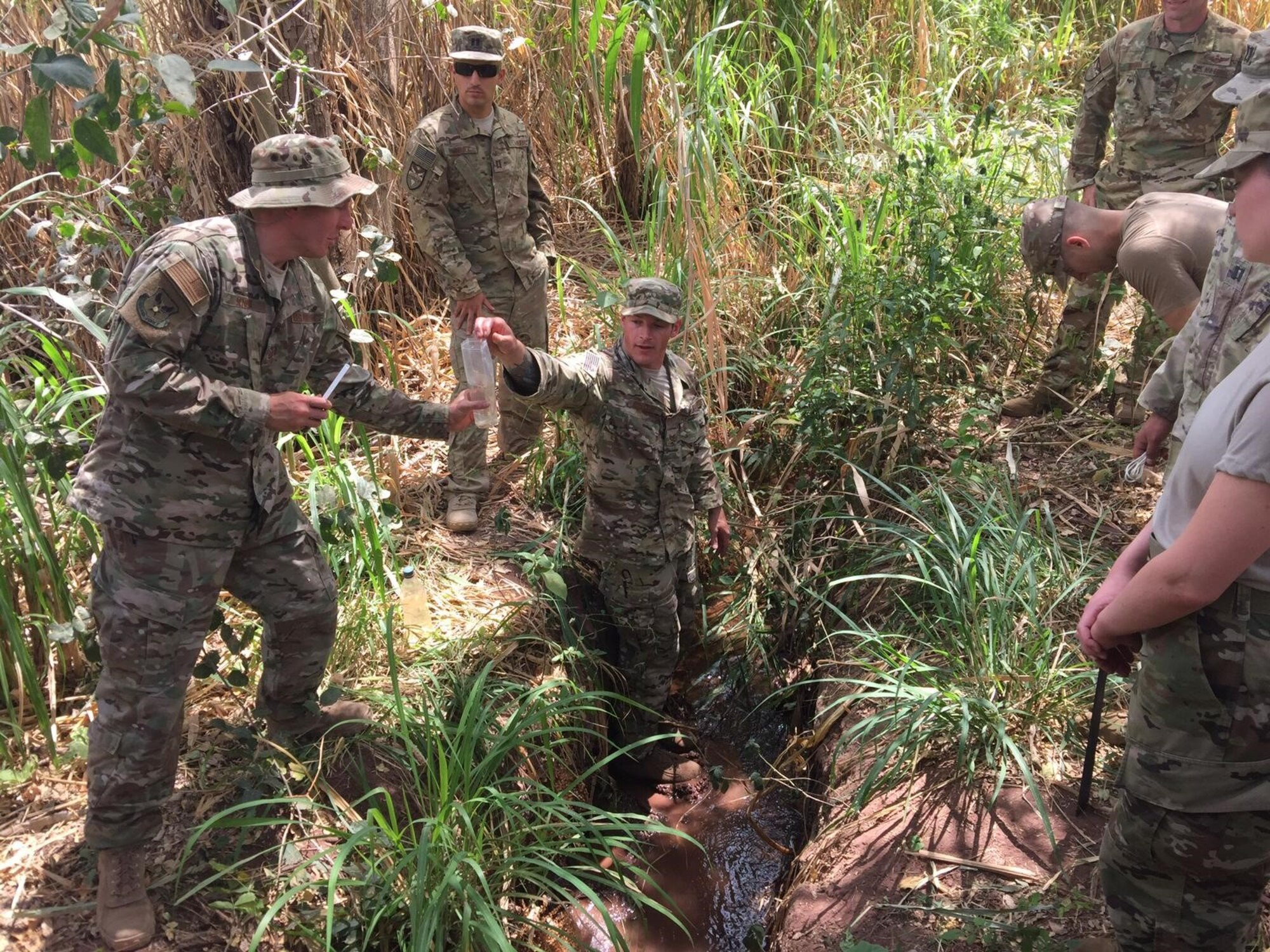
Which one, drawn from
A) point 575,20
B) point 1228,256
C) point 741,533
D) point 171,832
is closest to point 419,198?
point 575,20

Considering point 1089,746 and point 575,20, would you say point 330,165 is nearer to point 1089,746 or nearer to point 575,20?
point 575,20

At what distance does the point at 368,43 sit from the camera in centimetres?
453

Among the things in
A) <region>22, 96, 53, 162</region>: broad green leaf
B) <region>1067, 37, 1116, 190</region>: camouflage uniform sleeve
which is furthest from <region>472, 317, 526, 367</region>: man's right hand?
<region>1067, 37, 1116, 190</region>: camouflage uniform sleeve

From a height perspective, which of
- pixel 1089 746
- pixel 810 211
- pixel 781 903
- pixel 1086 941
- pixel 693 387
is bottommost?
pixel 781 903

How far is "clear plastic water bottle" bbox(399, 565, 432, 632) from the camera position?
11.5 ft

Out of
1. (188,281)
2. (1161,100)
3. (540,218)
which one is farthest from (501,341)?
(1161,100)

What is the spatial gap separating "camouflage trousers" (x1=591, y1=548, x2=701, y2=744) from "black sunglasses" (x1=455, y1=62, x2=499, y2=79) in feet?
6.61

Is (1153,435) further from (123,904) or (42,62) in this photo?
(123,904)

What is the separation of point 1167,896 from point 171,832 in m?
2.40

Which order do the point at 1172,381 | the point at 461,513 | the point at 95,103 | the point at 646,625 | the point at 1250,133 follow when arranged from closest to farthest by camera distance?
the point at 1250,133
the point at 95,103
the point at 1172,381
the point at 646,625
the point at 461,513

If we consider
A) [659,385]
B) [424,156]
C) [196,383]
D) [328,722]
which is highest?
[424,156]

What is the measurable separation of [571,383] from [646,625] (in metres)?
1.00

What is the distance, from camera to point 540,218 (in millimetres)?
4359

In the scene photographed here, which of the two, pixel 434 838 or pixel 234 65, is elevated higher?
pixel 234 65
